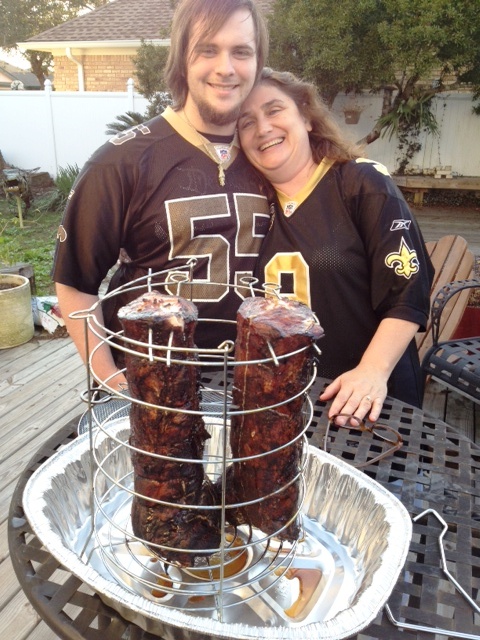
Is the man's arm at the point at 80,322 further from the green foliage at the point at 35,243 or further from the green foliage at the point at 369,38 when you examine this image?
the green foliage at the point at 369,38

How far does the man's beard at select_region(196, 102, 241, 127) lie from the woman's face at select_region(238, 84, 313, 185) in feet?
0.25

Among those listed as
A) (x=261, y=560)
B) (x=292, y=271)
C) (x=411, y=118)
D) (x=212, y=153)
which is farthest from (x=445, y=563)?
(x=411, y=118)

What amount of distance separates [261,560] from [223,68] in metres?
1.47

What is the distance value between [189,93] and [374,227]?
0.80 metres

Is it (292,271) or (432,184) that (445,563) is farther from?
(432,184)

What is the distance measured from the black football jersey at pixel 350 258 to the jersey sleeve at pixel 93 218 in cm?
55

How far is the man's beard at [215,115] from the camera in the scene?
5.94 ft

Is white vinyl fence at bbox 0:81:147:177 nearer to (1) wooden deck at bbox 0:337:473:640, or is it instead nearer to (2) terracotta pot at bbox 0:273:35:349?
(2) terracotta pot at bbox 0:273:35:349

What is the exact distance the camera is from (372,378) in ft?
5.21

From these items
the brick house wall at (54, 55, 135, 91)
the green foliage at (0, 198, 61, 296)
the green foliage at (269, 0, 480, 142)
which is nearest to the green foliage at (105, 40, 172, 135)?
the green foliage at (269, 0, 480, 142)

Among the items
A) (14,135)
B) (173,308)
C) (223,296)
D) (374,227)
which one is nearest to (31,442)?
(223,296)

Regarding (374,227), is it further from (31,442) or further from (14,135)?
(14,135)

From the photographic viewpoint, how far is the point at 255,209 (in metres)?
1.95

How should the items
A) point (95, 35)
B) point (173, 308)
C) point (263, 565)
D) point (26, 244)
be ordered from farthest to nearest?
1. point (95, 35)
2. point (26, 244)
3. point (263, 565)
4. point (173, 308)
